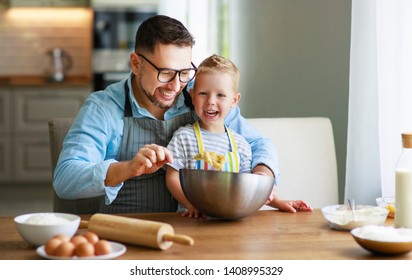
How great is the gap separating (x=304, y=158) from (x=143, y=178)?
1.90 ft

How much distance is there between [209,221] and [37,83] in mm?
4651

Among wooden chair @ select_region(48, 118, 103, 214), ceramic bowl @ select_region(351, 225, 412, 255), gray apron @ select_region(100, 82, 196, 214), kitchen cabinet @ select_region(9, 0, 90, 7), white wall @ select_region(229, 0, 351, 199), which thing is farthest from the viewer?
kitchen cabinet @ select_region(9, 0, 90, 7)

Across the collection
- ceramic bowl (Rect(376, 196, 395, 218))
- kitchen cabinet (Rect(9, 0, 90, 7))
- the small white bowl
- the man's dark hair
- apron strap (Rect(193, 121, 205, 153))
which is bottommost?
ceramic bowl (Rect(376, 196, 395, 218))

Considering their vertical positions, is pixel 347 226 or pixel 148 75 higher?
pixel 148 75

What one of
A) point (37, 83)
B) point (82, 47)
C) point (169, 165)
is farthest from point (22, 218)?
point (82, 47)

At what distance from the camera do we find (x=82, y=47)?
6.99m

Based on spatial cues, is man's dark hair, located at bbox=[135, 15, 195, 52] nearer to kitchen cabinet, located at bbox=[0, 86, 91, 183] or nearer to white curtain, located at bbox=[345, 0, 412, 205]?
white curtain, located at bbox=[345, 0, 412, 205]

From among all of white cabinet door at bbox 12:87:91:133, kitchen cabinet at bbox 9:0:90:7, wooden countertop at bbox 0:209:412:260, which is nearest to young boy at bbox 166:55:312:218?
wooden countertop at bbox 0:209:412:260

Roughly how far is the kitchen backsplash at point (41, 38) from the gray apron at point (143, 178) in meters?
4.88

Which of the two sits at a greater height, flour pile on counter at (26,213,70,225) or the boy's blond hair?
the boy's blond hair

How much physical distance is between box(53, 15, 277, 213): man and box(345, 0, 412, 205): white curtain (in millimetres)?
478

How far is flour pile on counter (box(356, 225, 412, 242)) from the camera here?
1372mm

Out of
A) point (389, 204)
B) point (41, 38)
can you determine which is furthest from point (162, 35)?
point (41, 38)

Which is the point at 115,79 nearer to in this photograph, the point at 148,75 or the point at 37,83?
the point at 37,83
